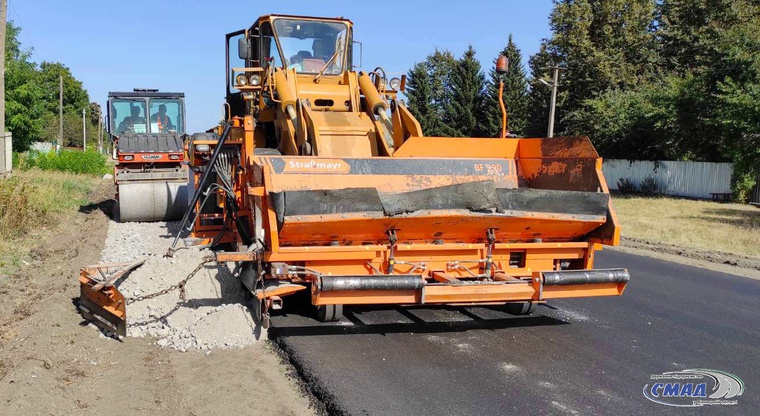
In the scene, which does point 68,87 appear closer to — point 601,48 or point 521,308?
point 601,48

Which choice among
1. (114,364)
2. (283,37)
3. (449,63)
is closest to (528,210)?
(114,364)

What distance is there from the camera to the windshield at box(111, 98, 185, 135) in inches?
624

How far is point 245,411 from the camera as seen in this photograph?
13.6ft

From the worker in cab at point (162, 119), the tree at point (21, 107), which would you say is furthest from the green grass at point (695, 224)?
the tree at point (21, 107)

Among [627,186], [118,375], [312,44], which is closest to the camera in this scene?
[118,375]

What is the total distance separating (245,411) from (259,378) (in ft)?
1.87

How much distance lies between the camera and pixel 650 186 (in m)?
28.9

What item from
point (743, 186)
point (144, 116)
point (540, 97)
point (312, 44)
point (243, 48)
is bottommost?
point (743, 186)

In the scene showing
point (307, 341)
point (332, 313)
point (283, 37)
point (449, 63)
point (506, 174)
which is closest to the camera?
point (307, 341)

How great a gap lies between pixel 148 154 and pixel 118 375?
10.2m

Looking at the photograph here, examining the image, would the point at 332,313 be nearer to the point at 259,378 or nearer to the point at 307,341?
the point at 307,341

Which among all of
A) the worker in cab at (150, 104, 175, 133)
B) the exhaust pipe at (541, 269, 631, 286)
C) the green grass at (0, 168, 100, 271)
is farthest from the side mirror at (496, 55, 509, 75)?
the worker in cab at (150, 104, 175, 133)

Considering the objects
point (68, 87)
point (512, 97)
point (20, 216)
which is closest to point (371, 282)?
point (20, 216)

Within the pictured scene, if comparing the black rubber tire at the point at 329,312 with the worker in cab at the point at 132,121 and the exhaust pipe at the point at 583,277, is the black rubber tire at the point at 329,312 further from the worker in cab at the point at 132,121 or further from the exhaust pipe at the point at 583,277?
the worker in cab at the point at 132,121
